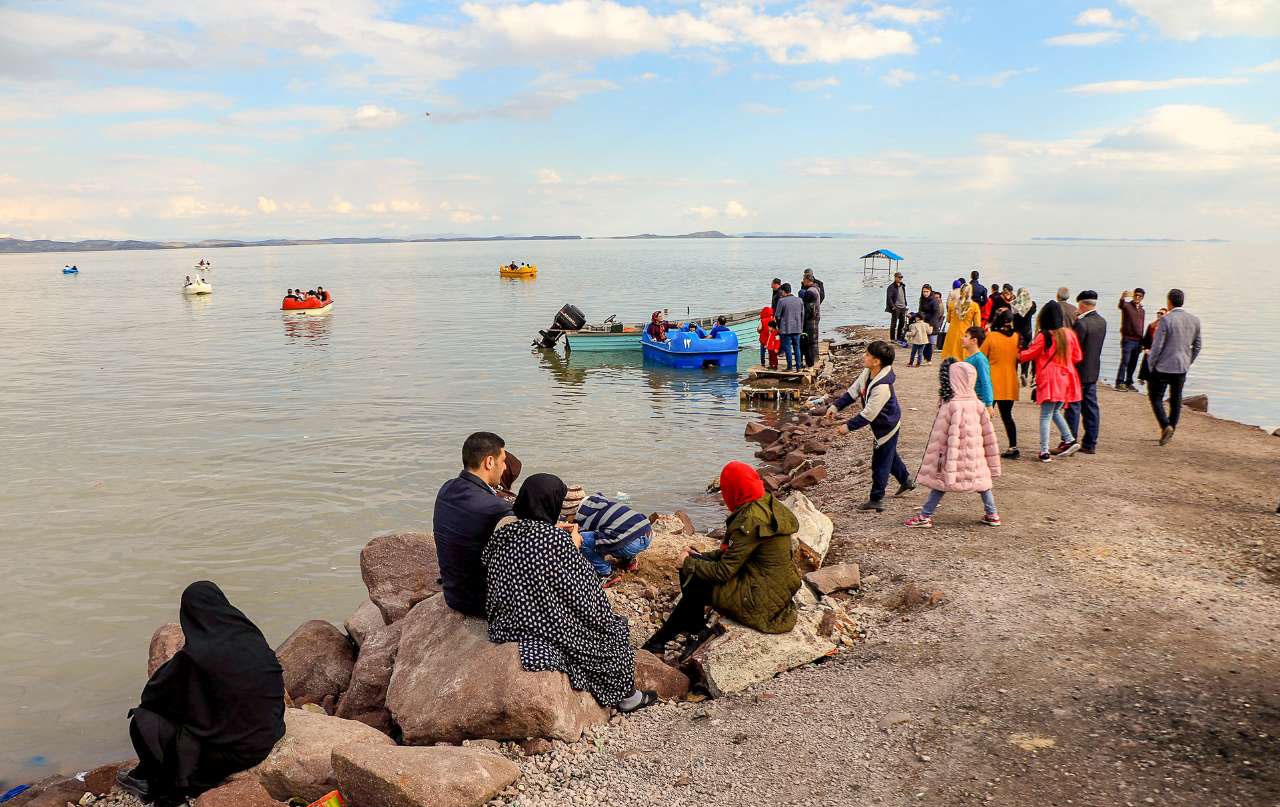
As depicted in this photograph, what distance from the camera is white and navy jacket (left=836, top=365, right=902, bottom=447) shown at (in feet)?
27.0

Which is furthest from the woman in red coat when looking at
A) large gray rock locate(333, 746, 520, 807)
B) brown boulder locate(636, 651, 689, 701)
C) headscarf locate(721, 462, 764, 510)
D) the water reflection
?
the water reflection

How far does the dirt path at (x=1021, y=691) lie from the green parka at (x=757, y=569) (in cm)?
46

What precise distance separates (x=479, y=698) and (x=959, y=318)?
13.5 metres

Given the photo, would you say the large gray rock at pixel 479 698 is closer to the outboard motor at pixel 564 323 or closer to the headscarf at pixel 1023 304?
the headscarf at pixel 1023 304

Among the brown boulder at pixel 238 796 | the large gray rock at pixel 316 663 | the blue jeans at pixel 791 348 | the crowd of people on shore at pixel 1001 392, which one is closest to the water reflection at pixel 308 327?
the blue jeans at pixel 791 348

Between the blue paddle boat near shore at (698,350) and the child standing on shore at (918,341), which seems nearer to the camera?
the child standing on shore at (918,341)

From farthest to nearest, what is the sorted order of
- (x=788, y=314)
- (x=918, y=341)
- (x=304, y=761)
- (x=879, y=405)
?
(x=788, y=314) → (x=918, y=341) → (x=879, y=405) → (x=304, y=761)

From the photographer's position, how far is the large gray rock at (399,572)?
22.6 feet

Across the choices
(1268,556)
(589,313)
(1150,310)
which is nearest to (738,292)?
(589,313)

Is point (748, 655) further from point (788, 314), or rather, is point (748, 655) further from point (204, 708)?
point (788, 314)

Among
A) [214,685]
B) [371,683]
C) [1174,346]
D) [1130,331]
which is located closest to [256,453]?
[371,683]

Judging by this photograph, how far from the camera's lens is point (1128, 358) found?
665 inches

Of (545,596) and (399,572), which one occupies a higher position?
(545,596)

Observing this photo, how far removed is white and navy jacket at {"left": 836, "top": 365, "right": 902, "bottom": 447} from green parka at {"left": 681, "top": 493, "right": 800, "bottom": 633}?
9.60ft
